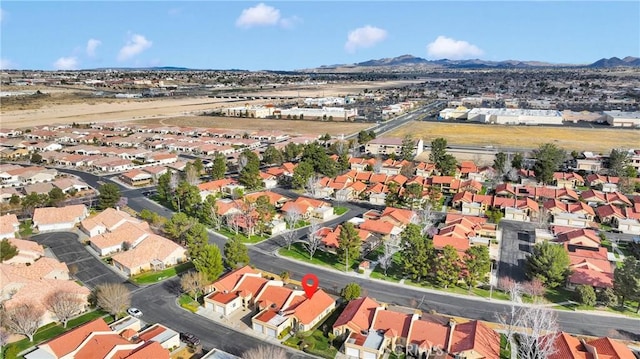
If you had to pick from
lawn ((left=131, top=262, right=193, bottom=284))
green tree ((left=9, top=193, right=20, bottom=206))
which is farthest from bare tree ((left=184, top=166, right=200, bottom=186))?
lawn ((left=131, top=262, right=193, bottom=284))

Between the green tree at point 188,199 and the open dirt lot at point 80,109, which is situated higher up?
the open dirt lot at point 80,109

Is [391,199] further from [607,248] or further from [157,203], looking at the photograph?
[157,203]

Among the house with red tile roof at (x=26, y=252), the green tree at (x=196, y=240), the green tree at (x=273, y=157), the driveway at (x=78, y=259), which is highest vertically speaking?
the green tree at (x=273, y=157)

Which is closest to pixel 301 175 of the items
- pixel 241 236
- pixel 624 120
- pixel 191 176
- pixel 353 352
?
pixel 191 176

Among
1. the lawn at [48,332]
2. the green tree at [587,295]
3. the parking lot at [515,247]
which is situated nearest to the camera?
the lawn at [48,332]

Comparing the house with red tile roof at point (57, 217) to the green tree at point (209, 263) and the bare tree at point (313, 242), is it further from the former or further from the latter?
the bare tree at point (313, 242)

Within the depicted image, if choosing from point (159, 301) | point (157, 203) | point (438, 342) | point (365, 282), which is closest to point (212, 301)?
point (159, 301)

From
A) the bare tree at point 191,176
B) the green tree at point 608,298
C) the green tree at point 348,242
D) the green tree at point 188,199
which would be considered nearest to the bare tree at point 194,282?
the green tree at point 348,242

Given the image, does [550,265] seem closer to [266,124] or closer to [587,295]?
[587,295]
